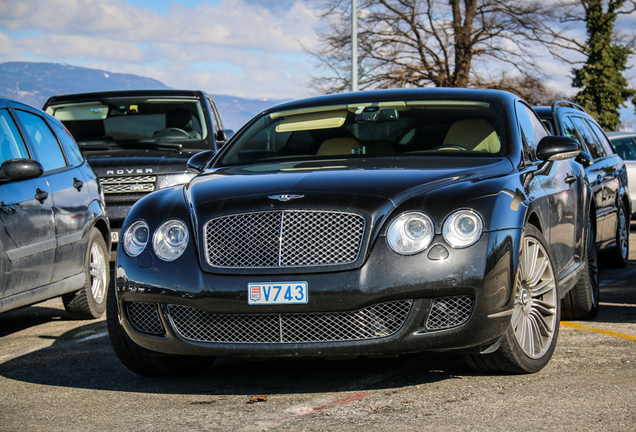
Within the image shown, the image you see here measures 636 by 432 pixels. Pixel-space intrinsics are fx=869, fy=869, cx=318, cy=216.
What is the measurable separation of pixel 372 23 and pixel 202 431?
26.7 meters

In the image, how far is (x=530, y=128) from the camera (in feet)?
19.2

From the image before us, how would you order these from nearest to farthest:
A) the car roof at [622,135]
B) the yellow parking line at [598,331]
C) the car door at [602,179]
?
1. the yellow parking line at [598,331]
2. the car door at [602,179]
3. the car roof at [622,135]

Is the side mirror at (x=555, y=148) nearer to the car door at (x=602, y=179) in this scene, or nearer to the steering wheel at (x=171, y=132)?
the car door at (x=602, y=179)

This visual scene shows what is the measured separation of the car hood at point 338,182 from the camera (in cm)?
416

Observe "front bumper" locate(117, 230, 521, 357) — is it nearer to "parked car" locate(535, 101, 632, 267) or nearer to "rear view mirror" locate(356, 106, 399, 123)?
"rear view mirror" locate(356, 106, 399, 123)

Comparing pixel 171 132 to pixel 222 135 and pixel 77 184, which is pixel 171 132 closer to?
pixel 222 135

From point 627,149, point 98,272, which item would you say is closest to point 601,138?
point 98,272

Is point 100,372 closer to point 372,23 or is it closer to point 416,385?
point 416,385

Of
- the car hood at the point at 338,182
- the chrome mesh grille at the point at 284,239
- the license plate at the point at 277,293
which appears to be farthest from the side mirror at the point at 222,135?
the license plate at the point at 277,293

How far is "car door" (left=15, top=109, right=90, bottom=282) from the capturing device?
6359 millimetres

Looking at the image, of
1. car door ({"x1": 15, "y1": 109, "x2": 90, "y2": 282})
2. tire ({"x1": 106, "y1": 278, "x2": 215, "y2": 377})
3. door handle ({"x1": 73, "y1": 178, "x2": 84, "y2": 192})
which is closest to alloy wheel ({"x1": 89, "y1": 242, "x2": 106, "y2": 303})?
car door ({"x1": 15, "y1": 109, "x2": 90, "y2": 282})

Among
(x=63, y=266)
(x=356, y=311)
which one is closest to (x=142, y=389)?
(x=356, y=311)

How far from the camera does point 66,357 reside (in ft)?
17.6

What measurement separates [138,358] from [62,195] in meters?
2.32
